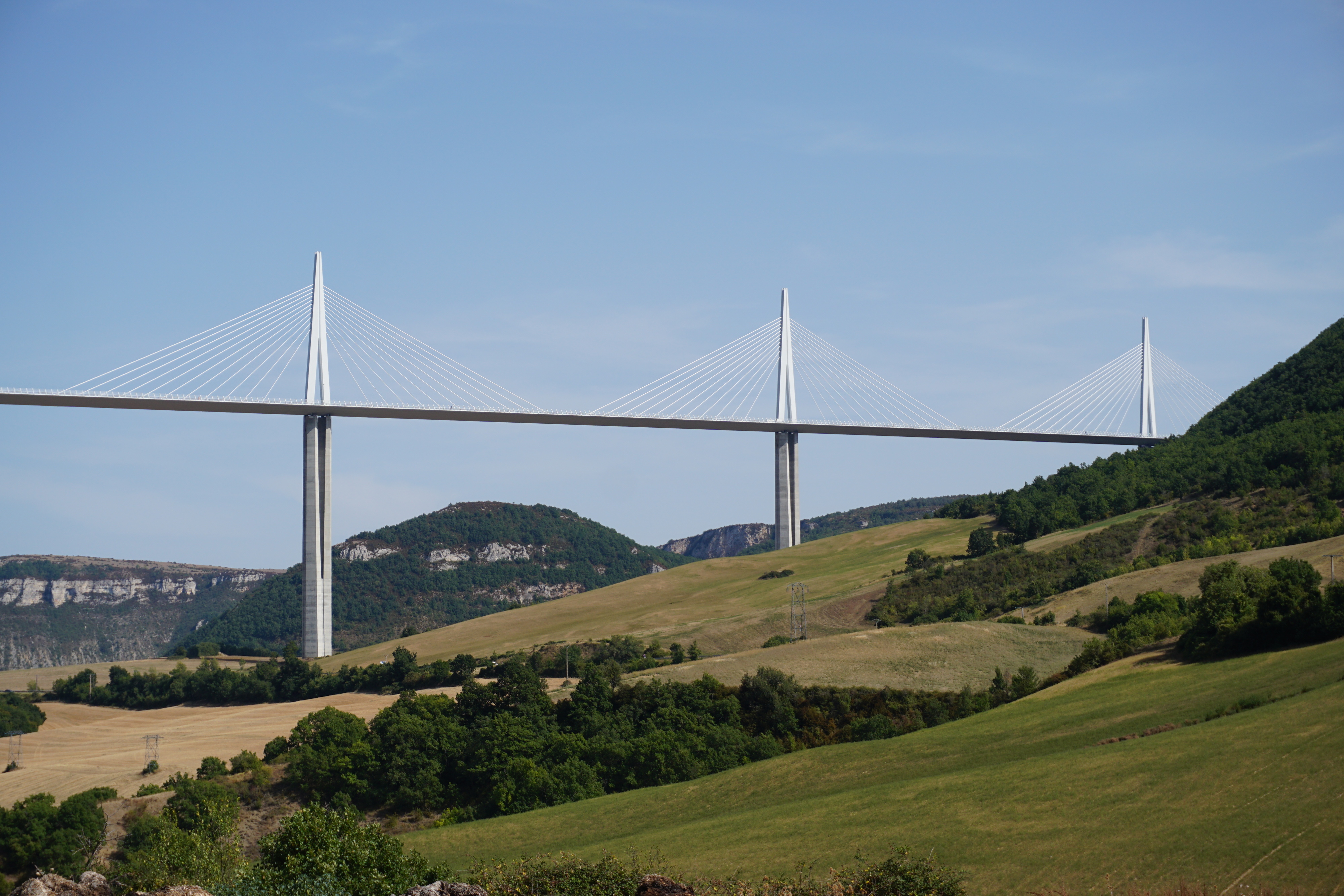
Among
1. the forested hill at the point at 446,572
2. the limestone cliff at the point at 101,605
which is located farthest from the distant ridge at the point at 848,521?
the limestone cliff at the point at 101,605

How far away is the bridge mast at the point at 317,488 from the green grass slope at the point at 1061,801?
4131cm

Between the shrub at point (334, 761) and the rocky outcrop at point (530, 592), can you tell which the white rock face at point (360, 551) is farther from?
the shrub at point (334, 761)

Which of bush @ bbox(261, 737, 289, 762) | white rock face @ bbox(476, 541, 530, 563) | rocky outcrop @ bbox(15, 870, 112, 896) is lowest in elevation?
bush @ bbox(261, 737, 289, 762)

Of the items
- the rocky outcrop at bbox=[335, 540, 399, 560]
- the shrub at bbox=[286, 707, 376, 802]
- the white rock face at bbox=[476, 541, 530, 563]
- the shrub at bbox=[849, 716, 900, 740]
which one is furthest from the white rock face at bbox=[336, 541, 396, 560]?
the shrub at bbox=[849, 716, 900, 740]

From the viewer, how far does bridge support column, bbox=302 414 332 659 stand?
74.1 metres

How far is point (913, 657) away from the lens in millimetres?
51812

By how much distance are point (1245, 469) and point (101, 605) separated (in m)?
147

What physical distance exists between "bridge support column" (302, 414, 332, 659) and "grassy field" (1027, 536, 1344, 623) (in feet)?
133

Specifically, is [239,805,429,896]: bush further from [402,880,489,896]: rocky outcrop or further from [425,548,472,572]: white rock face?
[425,548,472,572]: white rock face

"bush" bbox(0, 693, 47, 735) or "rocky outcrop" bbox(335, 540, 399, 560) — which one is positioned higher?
"rocky outcrop" bbox(335, 540, 399, 560)

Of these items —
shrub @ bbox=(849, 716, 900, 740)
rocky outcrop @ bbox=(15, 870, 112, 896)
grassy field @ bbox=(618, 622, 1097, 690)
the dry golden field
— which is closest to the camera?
rocky outcrop @ bbox=(15, 870, 112, 896)

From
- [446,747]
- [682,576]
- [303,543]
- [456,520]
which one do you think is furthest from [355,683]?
[456,520]

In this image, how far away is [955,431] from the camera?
8775 centimetres

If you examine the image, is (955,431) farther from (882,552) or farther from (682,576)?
(682,576)
